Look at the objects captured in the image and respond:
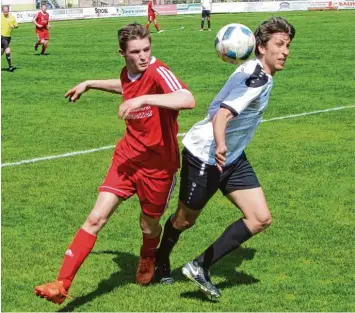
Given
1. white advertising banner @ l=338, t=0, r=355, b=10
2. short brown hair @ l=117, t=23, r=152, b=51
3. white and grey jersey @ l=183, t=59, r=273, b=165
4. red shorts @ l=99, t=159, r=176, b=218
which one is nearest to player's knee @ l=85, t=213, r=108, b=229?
red shorts @ l=99, t=159, r=176, b=218

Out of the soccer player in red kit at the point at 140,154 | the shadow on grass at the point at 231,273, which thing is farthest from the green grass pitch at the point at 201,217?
the soccer player in red kit at the point at 140,154

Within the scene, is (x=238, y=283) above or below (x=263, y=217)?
below

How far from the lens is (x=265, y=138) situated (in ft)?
39.1

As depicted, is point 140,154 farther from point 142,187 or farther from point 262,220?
point 262,220

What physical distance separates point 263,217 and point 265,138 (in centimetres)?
626

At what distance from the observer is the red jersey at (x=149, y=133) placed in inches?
222

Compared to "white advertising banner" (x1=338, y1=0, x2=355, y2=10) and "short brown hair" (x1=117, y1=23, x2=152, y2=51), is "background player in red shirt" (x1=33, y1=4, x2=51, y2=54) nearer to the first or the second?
"short brown hair" (x1=117, y1=23, x2=152, y2=51)

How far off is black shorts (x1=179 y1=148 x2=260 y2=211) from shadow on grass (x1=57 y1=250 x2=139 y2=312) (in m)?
0.89

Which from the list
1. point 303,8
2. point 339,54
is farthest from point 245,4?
point 339,54

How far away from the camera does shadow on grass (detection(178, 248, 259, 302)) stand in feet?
19.4

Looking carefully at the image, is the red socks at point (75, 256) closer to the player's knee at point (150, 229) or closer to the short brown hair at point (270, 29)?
the player's knee at point (150, 229)

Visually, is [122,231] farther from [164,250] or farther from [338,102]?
[338,102]

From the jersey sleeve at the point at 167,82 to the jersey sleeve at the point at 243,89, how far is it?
1.09ft

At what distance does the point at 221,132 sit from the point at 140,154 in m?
0.74
